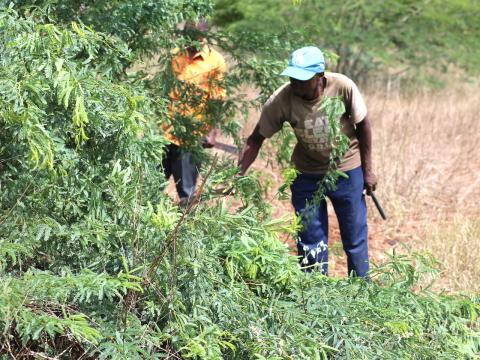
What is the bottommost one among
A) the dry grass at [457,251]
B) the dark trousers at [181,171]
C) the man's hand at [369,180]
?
the dry grass at [457,251]

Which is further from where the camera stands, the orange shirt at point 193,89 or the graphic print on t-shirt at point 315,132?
the orange shirt at point 193,89

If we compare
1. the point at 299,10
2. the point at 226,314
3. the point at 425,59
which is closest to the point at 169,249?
the point at 226,314

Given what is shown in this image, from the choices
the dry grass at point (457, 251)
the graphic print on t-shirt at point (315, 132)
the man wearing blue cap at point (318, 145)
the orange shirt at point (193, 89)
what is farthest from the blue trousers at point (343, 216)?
the orange shirt at point (193, 89)

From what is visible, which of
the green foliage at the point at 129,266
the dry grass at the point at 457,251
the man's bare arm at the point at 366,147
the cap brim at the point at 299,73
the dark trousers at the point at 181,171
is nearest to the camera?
the green foliage at the point at 129,266

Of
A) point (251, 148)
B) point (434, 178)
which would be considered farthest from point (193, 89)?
point (434, 178)

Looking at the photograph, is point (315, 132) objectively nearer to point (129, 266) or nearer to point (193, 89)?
point (193, 89)

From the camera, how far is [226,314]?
308 centimetres

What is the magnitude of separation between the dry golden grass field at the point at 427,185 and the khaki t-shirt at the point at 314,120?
19.3 inches

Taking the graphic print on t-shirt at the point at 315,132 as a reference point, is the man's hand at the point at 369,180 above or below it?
below

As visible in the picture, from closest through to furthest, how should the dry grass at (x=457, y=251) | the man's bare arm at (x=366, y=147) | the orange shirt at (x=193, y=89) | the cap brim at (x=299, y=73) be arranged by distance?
the cap brim at (x=299, y=73) < the man's bare arm at (x=366, y=147) < the orange shirt at (x=193, y=89) < the dry grass at (x=457, y=251)

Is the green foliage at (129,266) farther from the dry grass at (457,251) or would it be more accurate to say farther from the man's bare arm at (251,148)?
the dry grass at (457,251)

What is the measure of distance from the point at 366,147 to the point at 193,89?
1.22m

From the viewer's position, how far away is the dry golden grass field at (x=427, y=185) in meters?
5.65

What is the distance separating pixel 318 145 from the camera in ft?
14.4
